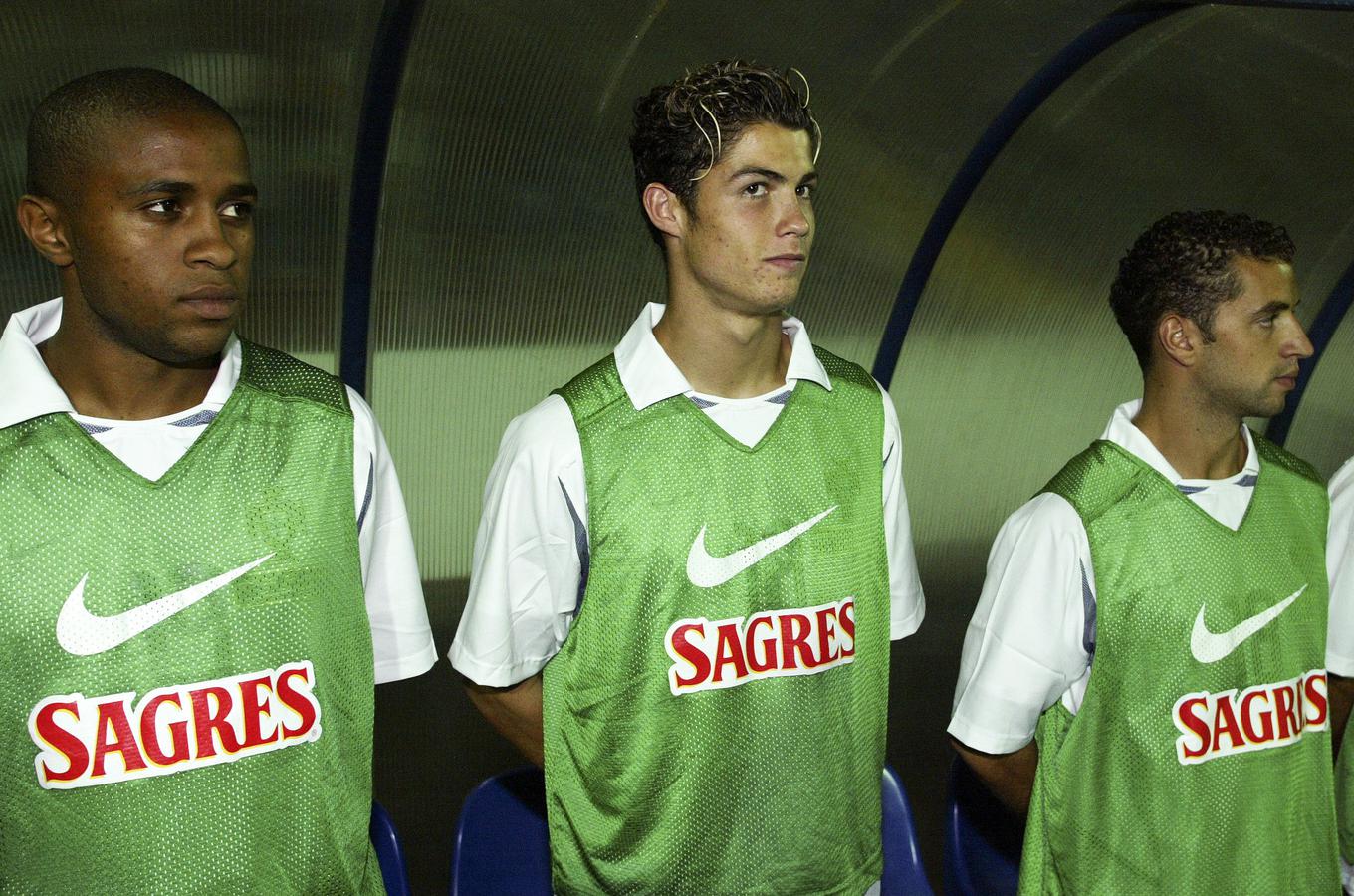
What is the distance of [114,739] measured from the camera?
2.07 m

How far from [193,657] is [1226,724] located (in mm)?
1875

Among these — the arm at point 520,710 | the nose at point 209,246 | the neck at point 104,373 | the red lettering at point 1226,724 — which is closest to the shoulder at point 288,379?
the neck at point 104,373

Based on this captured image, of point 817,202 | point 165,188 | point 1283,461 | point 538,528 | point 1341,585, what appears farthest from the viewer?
point 817,202

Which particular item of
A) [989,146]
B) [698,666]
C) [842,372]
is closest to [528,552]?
[698,666]

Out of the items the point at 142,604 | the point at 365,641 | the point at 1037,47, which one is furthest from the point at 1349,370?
the point at 142,604

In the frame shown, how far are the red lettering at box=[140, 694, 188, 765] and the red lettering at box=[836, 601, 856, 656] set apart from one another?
1131mm

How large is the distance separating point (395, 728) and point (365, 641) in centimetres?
134

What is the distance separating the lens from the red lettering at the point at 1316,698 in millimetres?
2826

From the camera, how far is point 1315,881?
2846 millimetres

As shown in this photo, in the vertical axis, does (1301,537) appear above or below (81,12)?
below

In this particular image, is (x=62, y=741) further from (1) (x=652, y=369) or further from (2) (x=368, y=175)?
(2) (x=368, y=175)

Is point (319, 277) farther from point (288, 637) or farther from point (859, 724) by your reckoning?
point (859, 724)

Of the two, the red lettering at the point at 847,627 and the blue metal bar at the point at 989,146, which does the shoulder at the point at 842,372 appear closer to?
the red lettering at the point at 847,627

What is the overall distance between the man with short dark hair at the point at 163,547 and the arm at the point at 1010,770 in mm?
1167
